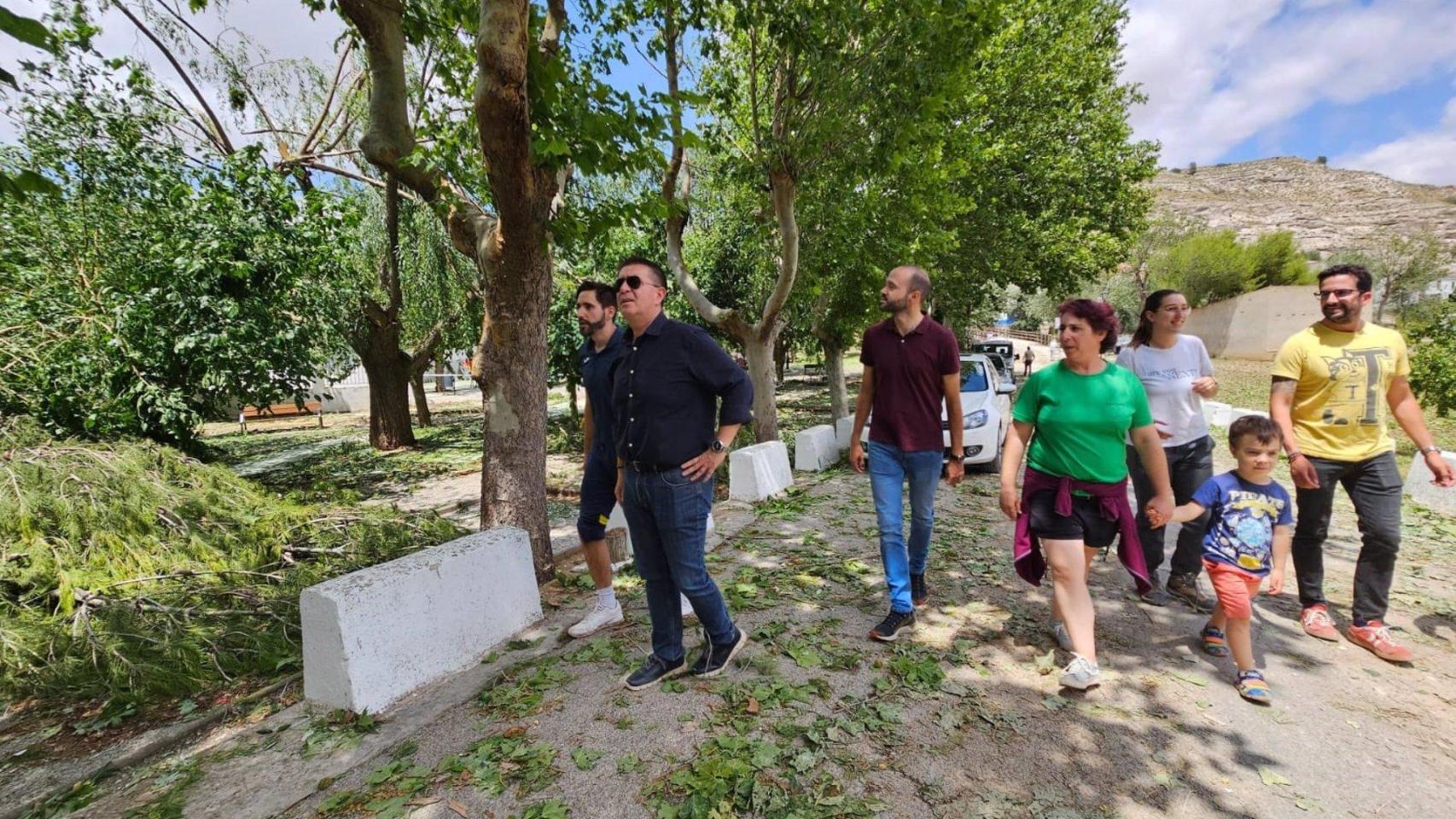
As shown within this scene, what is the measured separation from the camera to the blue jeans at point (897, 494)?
3375 mm

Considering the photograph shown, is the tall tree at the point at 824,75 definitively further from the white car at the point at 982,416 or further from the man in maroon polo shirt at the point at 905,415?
the man in maroon polo shirt at the point at 905,415

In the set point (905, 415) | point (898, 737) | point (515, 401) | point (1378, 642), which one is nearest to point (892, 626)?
point (898, 737)

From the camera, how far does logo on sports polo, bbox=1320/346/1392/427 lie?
3.17 meters

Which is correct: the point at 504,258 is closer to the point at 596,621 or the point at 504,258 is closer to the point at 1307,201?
the point at 596,621

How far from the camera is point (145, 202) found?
7.69 meters

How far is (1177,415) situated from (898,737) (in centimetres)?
263

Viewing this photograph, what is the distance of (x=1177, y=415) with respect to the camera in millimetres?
3725

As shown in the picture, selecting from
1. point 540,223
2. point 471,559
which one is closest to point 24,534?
point 471,559

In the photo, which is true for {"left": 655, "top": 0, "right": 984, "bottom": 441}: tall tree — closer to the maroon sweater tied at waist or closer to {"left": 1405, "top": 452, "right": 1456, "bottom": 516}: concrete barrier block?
the maroon sweater tied at waist

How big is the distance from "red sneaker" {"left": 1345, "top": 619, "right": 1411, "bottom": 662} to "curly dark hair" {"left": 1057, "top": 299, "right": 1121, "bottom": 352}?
2214 mm

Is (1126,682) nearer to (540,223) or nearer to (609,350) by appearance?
(609,350)

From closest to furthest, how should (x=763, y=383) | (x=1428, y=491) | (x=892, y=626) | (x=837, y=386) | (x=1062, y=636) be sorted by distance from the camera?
(x=1062, y=636) → (x=892, y=626) → (x=1428, y=491) → (x=763, y=383) → (x=837, y=386)

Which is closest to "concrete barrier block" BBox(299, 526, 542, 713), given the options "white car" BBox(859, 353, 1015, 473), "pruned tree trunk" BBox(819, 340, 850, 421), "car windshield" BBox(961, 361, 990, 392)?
"white car" BBox(859, 353, 1015, 473)

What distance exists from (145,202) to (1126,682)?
10970mm
